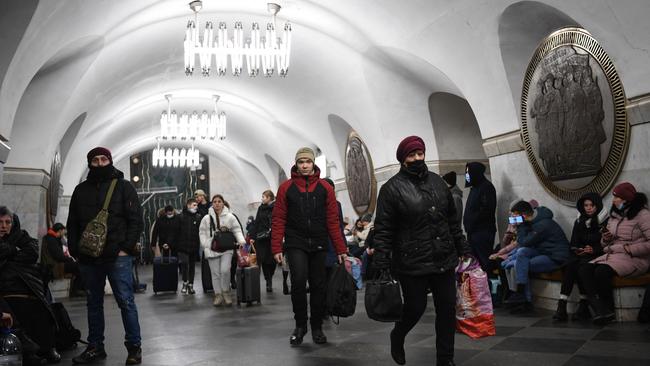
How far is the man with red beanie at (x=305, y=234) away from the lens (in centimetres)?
525

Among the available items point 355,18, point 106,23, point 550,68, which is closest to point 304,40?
point 355,18

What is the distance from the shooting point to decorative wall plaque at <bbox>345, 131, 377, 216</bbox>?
13.9 metres

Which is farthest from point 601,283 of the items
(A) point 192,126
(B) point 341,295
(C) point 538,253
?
(A) point 192,126

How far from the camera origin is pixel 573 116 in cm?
734

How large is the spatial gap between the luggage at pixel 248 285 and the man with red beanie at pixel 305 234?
296 centimetres

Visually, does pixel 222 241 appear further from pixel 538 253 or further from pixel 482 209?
pixel 538 253

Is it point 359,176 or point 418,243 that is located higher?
point 359,176

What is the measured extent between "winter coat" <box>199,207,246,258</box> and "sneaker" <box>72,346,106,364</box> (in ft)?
11.5

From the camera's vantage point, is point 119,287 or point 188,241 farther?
point 188,241

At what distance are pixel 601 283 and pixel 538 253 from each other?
3.31 ft

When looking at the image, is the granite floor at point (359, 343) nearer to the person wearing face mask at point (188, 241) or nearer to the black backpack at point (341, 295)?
the black backpack at point (341, 295)

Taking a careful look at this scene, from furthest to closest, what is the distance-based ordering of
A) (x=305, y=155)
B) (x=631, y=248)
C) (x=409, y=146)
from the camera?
(x=631, y=248) < (x=305, y=155) < (x=409, y=146)

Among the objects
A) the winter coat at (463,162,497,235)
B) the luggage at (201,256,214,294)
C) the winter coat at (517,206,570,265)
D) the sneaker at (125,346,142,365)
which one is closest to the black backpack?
the sneaker at (125,346,142,365)

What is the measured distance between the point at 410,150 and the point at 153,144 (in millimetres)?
22729
